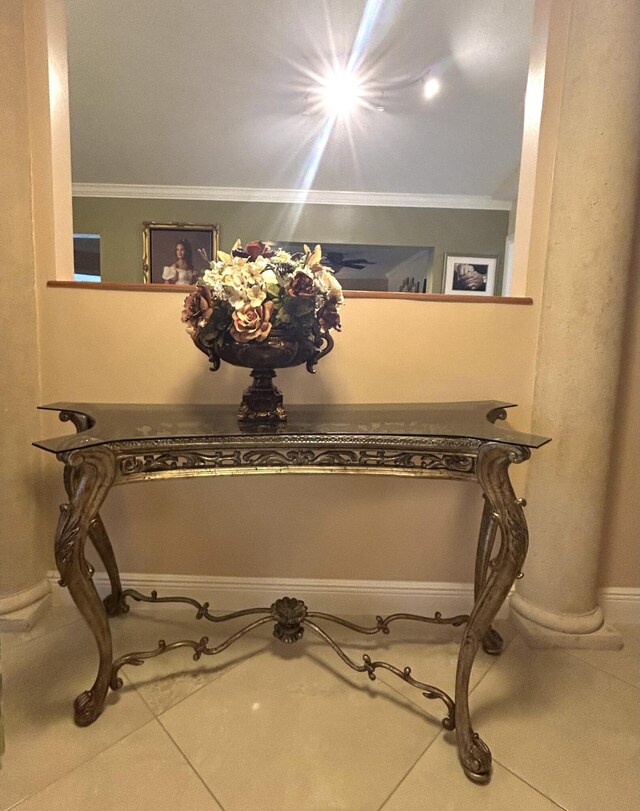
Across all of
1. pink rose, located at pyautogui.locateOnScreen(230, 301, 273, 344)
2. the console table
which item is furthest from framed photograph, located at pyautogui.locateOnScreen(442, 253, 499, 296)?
pink rose, located at pyautogui.locateOnScreen(230, 301, 273, 344)

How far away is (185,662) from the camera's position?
1.30 meters

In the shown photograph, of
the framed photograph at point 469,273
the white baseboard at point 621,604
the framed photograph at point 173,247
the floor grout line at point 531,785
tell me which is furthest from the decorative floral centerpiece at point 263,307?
the framed photograph at point 469,273

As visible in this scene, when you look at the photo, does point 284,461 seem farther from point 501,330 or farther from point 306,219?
point 306,219

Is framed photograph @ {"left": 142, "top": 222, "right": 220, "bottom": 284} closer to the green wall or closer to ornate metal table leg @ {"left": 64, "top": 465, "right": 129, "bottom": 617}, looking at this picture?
the green wall

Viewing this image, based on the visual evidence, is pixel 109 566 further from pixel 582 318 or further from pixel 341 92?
pixel 341 92

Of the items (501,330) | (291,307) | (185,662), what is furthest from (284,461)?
(501,330)

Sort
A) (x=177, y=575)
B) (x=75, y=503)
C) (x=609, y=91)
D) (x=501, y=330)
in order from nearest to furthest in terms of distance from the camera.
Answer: (x=75, y=503), (x=609, y=91), (x=501, y=330), (x=177, y=575)

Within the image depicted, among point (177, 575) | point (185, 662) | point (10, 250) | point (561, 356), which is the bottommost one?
point (185, 662)

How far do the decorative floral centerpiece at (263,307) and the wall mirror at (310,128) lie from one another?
1.59m

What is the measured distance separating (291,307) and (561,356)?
91cm

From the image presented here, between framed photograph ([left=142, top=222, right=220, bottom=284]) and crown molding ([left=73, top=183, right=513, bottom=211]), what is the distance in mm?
288

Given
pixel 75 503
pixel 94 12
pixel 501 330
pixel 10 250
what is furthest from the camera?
pixel 94 12

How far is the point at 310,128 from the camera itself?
9.51 ft

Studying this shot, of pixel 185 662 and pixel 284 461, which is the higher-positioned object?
pixel 284 461
